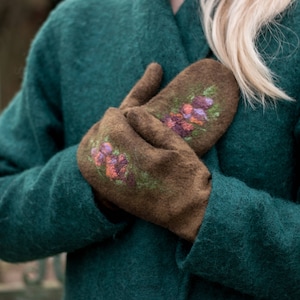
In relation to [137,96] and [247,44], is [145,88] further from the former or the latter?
[247,44]

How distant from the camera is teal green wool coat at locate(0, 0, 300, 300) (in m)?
1.14

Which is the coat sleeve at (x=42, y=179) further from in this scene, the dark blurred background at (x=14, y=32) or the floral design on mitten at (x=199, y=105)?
the dark blurred background at (x=14, y=32)

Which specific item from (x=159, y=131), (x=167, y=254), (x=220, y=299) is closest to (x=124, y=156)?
(x=159, y=131)

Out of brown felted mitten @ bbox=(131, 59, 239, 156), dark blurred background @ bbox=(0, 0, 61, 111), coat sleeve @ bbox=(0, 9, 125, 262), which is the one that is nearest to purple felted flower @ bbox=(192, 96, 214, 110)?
brown felted mitten @ bbox=(131, 59, 239, 156)

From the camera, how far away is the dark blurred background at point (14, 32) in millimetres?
5160

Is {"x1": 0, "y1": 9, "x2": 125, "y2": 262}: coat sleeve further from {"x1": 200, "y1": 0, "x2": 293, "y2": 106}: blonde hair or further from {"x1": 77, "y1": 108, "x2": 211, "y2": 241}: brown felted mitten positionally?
{"x1": 200, "y1": 0, "x2": 293, "y2": 106}: blonde hair

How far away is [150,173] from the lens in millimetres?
1135

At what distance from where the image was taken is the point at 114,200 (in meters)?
1.18

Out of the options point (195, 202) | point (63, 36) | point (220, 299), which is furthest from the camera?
point (63, 36)

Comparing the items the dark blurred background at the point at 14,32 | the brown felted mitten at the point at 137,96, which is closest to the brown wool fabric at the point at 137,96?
the brown felted mitten at the point at 137,96

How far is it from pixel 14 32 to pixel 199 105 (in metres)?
4.29

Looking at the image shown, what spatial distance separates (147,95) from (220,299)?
38cm

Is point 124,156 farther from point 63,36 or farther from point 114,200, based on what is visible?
point 63,36

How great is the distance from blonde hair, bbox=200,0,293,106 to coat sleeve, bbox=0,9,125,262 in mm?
321
